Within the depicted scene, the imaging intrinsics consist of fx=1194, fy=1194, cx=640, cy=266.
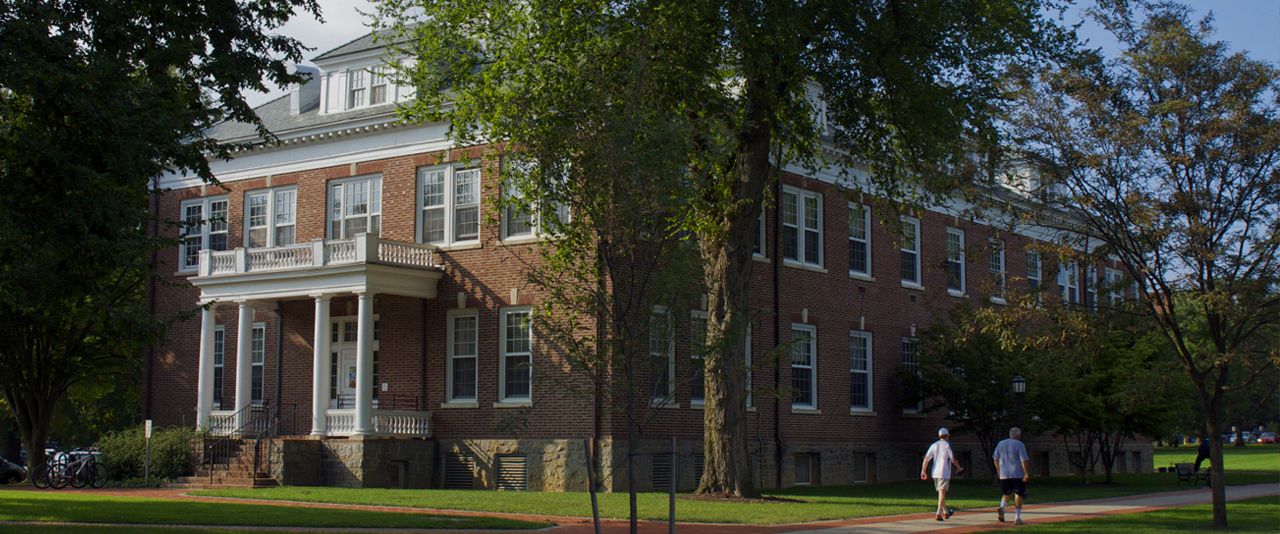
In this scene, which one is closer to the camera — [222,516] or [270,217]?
[222,516]

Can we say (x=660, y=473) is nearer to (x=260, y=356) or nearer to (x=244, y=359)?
(x=244, y=359)

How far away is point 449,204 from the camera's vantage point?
2883cm

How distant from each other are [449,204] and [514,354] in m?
4.14

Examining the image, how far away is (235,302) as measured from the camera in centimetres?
2930

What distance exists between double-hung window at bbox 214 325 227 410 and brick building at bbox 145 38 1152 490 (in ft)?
0.26

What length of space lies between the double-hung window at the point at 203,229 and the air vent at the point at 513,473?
36.2 feet

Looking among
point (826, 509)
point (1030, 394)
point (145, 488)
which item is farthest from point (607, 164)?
point (1030, 394)

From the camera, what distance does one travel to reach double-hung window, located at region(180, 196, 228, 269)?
32875 millimetres

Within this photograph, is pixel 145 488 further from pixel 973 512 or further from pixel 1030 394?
pixel 1030 394

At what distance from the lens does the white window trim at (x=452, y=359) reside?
91.7 feet

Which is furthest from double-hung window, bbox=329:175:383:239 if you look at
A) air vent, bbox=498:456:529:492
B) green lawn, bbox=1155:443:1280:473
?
green lawn, bbox=1155:443:1280:473

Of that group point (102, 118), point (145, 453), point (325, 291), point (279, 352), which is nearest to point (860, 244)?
point (325, 291)

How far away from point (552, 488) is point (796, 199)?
1048cm

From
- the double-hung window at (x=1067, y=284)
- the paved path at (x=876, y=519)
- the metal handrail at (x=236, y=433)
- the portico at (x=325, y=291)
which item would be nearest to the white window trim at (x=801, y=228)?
the portico at (x=325, y=291)
